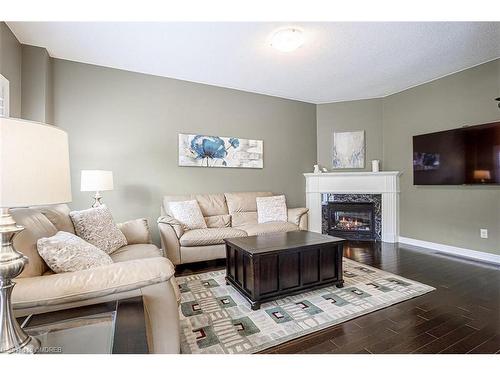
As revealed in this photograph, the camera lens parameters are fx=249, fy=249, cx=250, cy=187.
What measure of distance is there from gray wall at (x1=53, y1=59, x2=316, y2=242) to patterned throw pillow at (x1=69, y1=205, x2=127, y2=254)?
1.38 meters

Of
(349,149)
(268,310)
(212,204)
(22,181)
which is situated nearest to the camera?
(22,181)

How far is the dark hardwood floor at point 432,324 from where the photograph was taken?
5.26ft

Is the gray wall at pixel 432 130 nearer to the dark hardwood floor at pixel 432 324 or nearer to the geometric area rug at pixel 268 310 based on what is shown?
the dark hardwood floor at pixel 432 324

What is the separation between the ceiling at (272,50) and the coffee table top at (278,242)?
2184mm

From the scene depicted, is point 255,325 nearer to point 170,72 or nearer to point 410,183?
point 170,72

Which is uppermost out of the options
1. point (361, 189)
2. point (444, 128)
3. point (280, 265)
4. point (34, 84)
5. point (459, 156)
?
point (34, 84)

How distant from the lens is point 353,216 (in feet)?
15.8

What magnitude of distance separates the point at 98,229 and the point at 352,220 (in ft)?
13.9

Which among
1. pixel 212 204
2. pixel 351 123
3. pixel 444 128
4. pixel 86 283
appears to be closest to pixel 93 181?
pixel 212 204

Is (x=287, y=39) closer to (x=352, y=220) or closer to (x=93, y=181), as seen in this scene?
(x=93, y=181)

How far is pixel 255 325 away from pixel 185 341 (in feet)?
1.67

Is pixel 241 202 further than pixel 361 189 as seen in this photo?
No

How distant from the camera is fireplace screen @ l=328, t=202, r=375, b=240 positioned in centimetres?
469

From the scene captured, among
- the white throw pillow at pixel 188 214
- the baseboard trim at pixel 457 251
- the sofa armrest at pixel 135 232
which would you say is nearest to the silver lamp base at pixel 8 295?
the sofa armrest at pixel 135 232
